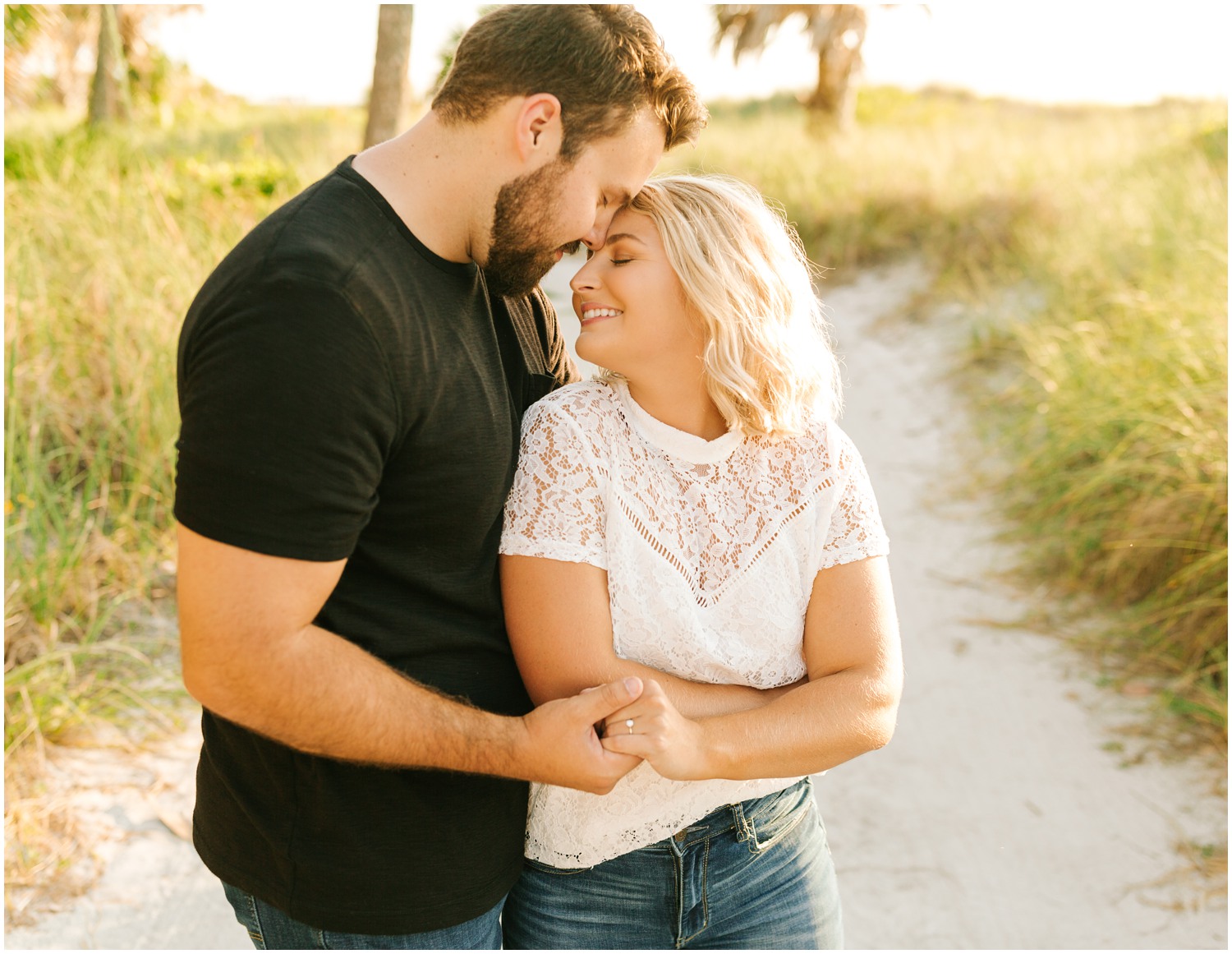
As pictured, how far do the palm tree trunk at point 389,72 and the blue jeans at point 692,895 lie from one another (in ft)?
21.3

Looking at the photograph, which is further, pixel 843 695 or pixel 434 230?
pixel 843 695

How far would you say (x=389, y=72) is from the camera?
730cm

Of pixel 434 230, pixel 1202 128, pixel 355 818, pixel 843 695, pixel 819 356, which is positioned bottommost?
pixel 355 818

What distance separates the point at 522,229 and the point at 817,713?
0.95 meters

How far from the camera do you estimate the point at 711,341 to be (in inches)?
71.0

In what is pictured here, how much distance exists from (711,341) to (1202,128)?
32.4ft

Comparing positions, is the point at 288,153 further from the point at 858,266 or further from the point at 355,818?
the point at 355,818

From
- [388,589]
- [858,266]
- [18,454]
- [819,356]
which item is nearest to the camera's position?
[388,589]

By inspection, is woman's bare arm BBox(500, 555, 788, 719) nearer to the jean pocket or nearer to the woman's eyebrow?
the jean pocket

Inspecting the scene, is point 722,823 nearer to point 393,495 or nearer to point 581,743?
point 581,743

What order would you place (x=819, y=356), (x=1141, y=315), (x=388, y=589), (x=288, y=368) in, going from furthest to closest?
(x=1141, y=315)
(x=819, y=356)
(x=388, y=589)
(x=288, y=368)

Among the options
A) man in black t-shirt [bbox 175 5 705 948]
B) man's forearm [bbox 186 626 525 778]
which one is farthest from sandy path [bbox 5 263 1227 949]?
man's forearm [bbox 186 626 525 778]

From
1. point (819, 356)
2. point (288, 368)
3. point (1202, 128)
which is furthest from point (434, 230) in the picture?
point (1202, 128)

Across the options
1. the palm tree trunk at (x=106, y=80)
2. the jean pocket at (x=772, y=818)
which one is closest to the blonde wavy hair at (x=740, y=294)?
the jean pocket at (x=772, y=818)
